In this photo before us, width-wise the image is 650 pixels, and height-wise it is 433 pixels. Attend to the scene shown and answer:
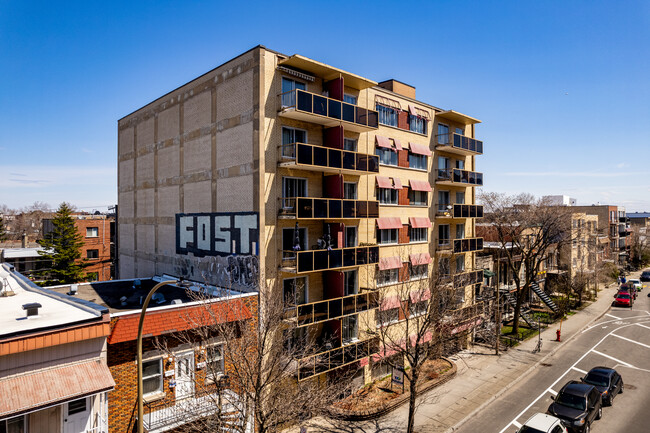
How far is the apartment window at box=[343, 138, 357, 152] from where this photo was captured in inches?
1047

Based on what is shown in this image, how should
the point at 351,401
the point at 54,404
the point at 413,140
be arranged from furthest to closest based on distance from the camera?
the point at 413,140 < the point at 351,401 < the point at 54,404

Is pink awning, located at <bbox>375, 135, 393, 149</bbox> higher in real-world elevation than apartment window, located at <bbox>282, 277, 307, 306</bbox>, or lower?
higher

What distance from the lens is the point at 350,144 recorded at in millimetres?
26984

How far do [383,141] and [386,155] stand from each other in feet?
4.15

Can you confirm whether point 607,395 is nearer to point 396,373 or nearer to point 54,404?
point 396,373

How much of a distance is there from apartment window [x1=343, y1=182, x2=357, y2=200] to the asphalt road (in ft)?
49.2

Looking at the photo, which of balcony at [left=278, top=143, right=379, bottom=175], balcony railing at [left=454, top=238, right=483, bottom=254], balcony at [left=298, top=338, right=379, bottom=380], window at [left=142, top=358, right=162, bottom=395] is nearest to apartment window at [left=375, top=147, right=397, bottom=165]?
balcony at [left=278, top=143, right=379, bottom=175]

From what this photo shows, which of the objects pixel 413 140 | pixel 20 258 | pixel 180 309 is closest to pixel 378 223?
pixel 413 140

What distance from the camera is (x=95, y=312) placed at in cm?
1489

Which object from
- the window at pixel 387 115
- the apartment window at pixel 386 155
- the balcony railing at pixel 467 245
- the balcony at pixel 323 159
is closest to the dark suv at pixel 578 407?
the balcony railing at pixel 467 245

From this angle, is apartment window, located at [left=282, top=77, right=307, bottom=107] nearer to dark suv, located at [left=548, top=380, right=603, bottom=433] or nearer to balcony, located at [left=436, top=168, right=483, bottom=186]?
balcony, located at [left=436, top=168, right=483, bottom=186]

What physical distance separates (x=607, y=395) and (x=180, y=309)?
81.5 ft

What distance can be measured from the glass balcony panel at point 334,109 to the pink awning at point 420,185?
33.8 ft

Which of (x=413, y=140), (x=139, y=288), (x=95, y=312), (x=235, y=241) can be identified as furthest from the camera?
(x=413, y=140)
